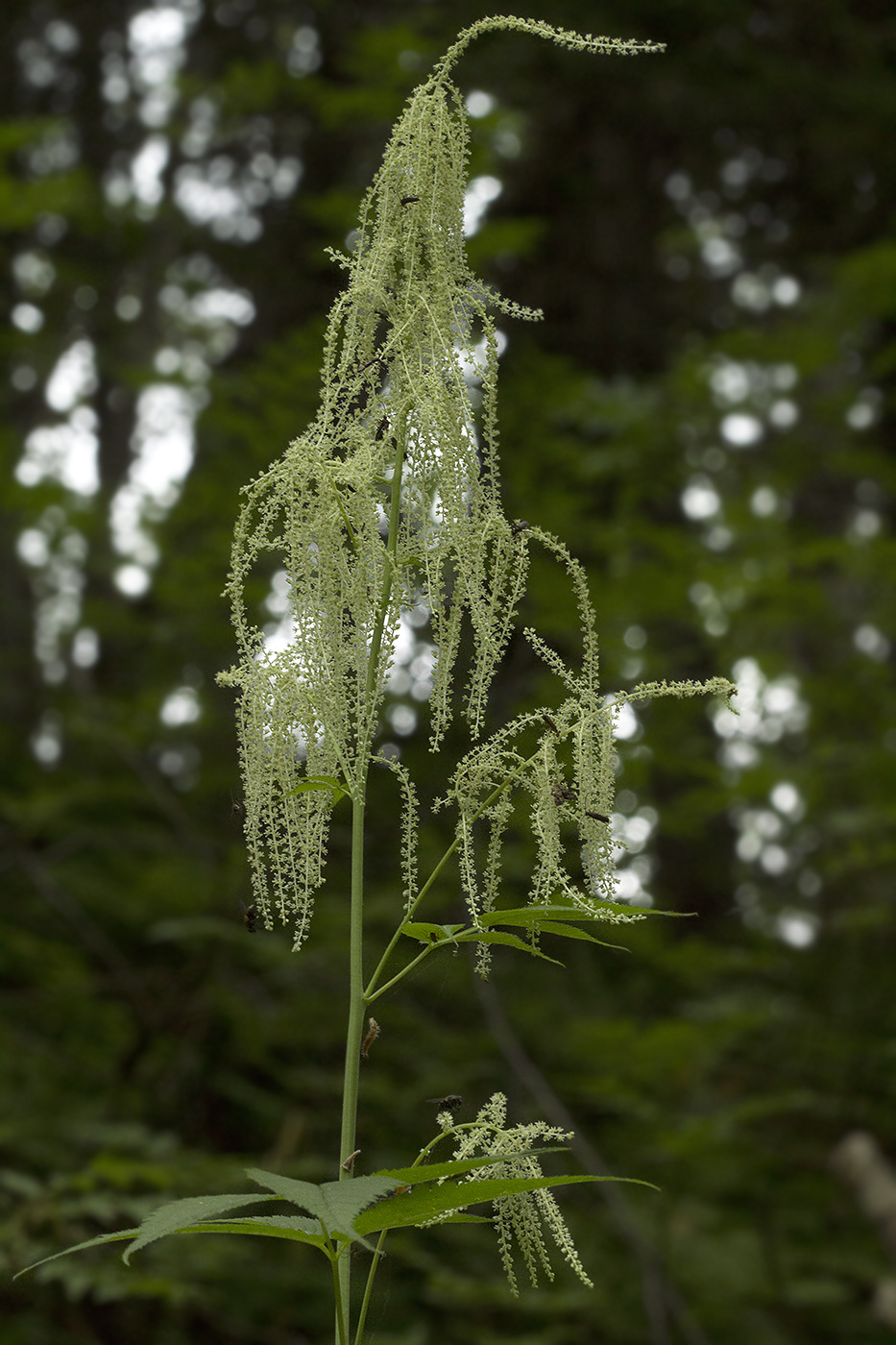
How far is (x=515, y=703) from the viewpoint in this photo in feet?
19.9

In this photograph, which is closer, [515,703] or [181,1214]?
[181,1214]

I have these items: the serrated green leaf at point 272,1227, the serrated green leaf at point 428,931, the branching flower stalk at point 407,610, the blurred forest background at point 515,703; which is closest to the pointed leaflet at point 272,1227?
the serrated green leaf at point 272,1227

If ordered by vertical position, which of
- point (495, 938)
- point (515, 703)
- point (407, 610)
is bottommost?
point (495, 938)

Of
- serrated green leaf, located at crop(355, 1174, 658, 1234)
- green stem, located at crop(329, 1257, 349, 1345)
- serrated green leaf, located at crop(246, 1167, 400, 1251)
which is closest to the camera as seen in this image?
serrated green leaf, located at crop(246, 1167, 400, 1251)

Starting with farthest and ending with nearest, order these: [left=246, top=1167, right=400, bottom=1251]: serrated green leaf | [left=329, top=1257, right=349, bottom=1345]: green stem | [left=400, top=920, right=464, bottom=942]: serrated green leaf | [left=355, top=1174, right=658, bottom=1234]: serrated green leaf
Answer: [left=400, top=920, right=464, bottom=942]: serrated green leaf → [left=329, top=1257, right=349, bottom=1345]: green stem → [left=355, top=1174, right=658, bottom=1234]: serrated green leaf → [left=246, top=1167, right=400, bottom=1251]: serrated green leaf

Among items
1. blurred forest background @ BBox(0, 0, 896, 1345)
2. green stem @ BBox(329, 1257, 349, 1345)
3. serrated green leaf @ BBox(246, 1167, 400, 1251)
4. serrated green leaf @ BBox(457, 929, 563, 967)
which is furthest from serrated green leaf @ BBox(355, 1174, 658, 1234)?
blurred forest background @ BBox(0, 0, 896, 1345)

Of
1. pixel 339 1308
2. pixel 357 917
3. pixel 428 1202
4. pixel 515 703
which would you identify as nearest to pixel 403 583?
pixel 357 917

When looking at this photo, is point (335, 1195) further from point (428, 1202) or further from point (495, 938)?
point (495, 938)

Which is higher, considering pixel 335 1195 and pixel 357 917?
pixel 357 917

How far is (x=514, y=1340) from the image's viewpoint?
541cm

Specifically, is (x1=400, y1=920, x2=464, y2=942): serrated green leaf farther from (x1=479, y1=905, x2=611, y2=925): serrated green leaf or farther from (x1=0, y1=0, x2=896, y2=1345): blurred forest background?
(x1=0, y1=0, x2=896, y2=1345): blurred forest background

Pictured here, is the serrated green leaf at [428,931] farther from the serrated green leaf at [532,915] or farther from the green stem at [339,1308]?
the green stem at [339,1308]

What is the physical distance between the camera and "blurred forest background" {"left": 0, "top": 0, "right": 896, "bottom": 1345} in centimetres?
569

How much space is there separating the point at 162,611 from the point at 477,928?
630cm
